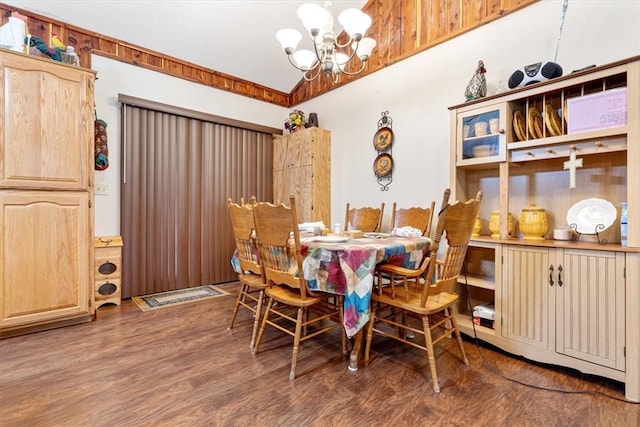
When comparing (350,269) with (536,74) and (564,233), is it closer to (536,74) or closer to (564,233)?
(564,233)

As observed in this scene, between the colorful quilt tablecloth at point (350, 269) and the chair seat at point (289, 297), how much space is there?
0.29 feet

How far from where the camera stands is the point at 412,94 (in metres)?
3.27

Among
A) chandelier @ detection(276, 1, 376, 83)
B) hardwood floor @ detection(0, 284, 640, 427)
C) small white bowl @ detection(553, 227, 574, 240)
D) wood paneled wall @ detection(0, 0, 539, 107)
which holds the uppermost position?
wood paneled wall @ detection(0, 0, 539, 107)

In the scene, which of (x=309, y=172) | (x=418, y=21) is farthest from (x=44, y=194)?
(x=418, y=21)

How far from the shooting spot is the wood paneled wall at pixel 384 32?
281 centimetres

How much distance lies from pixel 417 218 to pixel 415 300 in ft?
3.97

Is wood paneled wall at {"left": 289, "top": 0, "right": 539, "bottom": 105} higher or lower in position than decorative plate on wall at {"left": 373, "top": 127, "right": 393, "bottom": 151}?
higher

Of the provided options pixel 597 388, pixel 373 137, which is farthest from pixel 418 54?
pixel 597 388

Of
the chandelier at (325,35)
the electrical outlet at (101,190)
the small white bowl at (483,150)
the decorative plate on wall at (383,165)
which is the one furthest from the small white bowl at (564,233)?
the electrical outlet at (101,190)

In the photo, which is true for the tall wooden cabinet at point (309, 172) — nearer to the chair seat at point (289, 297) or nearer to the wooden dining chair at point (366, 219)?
the wooden dining chair at point (366, 219)

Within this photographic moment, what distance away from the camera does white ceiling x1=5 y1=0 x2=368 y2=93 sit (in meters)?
3.04

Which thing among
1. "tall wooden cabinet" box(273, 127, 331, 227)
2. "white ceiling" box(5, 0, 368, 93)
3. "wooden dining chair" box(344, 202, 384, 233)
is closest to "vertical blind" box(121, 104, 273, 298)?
"tall wooden cabinet" box(273, 127, 331, 227)

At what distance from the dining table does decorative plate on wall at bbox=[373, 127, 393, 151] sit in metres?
1.70

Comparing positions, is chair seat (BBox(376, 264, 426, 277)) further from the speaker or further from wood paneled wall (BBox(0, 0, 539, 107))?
wood paneled wall (BBox(0, 0, 539, 107))
